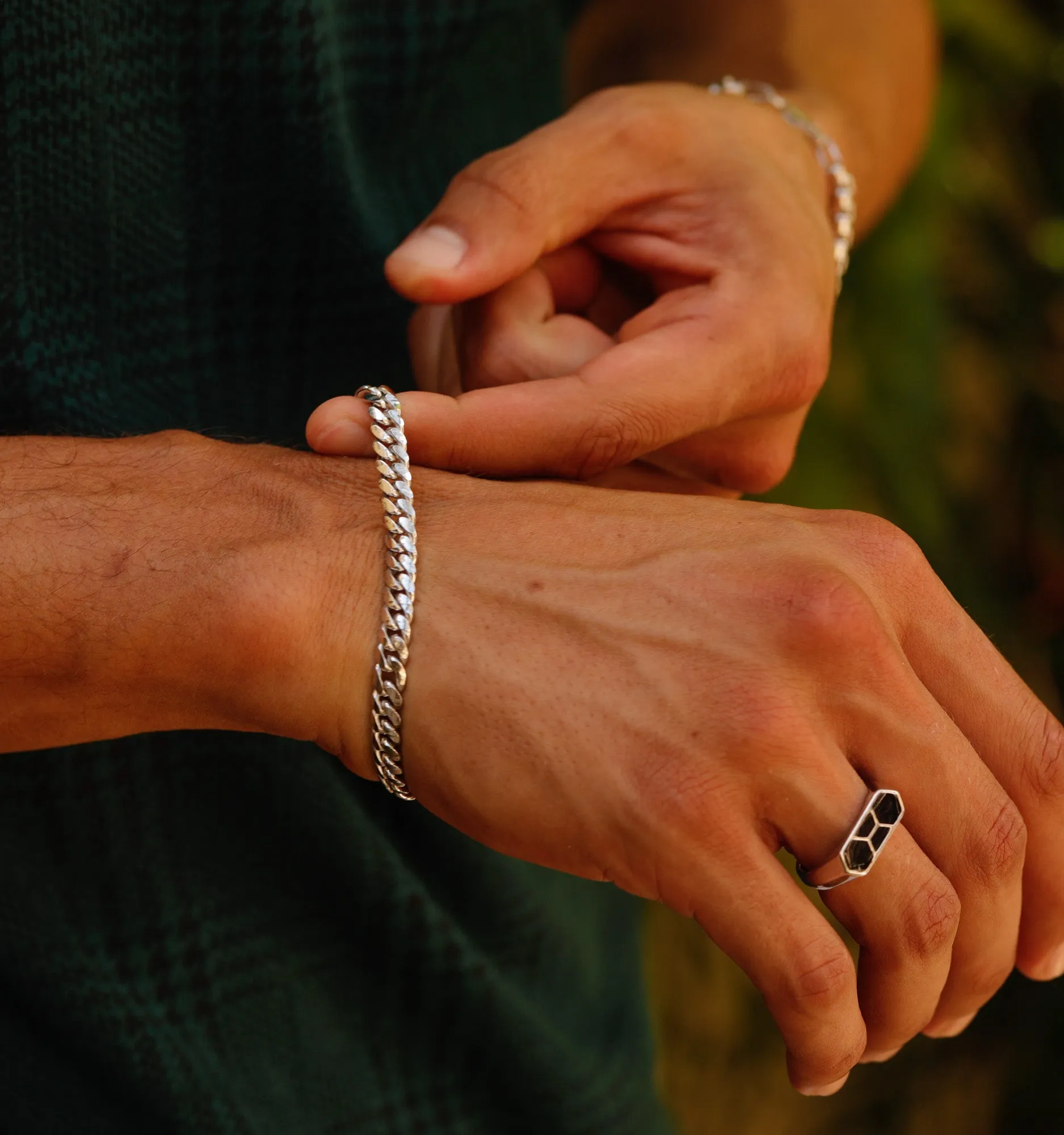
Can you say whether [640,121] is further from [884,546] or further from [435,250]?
[884,546]

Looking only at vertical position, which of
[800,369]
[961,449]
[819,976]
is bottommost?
[961,449]

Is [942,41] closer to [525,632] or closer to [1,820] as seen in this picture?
[525,632]

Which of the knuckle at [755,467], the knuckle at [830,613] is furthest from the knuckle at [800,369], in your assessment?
the knuckle at [830,613]

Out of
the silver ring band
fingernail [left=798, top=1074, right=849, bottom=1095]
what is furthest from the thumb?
fingernail [left=798, top=1074, right=849, bottom=1095]

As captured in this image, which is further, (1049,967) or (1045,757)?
(1049,967)

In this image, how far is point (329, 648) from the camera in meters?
0.69

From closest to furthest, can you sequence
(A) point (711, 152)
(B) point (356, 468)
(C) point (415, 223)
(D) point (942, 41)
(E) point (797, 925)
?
(E) point (797, 925), (B) point (356, 468), (A) point (711, 152), (C) point (415, 223), (D) point (942, 41)

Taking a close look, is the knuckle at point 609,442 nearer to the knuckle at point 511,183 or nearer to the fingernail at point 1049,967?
the knuckle at point 511,183

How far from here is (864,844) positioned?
2.21ft

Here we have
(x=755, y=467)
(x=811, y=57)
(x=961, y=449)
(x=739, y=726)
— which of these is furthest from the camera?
(x=961, y=449)

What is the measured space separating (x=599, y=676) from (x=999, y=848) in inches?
12.1

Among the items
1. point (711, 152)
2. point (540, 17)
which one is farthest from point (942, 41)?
point (711, 152)

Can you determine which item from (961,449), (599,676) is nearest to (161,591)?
(599,676)

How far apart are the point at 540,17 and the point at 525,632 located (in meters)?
0.77
